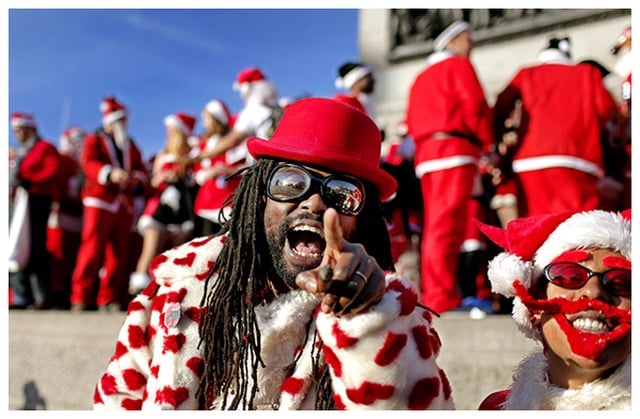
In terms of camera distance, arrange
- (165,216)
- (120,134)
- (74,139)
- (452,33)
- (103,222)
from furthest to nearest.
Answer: (74,139), (120,134), (103,222), (165,216), (452,33)

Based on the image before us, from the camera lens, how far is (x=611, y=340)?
159cm

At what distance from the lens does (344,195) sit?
1.91m

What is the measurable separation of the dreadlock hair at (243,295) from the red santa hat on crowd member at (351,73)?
3.14m

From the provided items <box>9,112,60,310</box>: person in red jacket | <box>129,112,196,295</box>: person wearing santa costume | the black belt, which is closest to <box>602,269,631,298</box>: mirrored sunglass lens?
the black belt

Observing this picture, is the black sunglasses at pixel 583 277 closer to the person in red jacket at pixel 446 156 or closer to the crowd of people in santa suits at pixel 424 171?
the crowd of people in santa suits at pixel 424 171

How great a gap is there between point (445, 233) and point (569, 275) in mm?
2550

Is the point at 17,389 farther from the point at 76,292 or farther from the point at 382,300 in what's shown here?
the point at 382,300

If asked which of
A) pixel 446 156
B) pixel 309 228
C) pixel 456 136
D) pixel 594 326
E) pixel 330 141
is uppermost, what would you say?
pixel 456 136

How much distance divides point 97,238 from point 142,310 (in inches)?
171

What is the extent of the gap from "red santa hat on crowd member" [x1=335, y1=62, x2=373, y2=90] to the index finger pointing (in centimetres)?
396

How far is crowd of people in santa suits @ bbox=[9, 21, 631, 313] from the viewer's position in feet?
13.9

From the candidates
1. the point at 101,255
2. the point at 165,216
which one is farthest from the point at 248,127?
the point at 101,255

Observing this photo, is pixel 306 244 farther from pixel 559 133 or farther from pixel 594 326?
pixel 559 133

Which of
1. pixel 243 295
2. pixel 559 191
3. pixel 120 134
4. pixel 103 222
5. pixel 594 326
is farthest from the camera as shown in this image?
pixel 120 134
